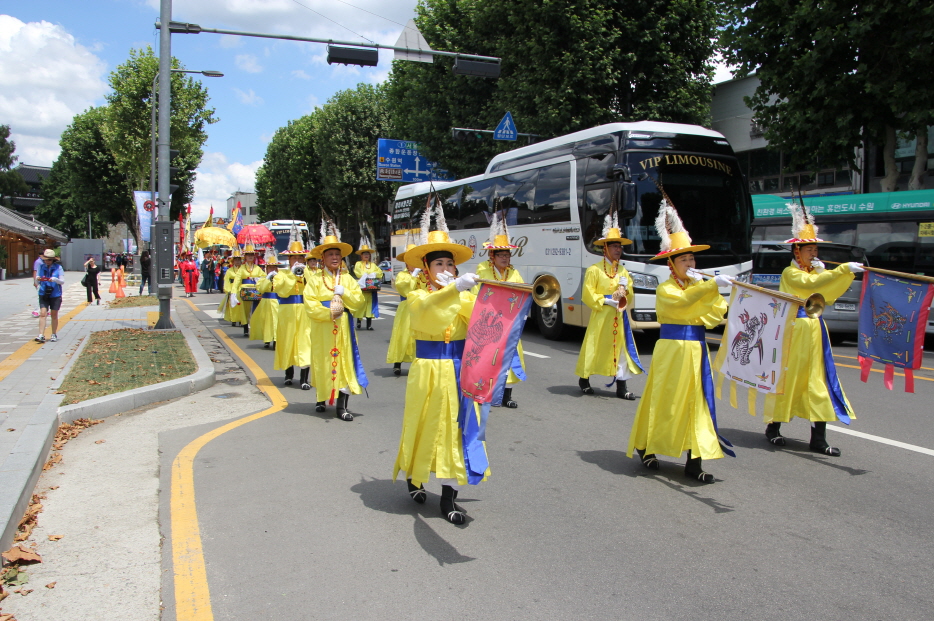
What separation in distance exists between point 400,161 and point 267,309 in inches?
684

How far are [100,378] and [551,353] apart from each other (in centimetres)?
677

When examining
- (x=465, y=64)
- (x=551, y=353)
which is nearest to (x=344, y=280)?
(x=551, y=353)

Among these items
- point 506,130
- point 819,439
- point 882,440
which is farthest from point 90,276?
point 882,440

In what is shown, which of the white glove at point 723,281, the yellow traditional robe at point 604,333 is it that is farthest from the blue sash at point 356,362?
the white glove at point 723,281

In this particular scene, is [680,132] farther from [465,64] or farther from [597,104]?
[597,104]

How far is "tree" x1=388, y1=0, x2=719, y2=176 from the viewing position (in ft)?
63.2

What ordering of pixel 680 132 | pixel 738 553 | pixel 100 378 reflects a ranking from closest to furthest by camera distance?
pixel 738 553, pixel 100 378, pixel 680 132

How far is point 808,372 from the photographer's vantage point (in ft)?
19.9

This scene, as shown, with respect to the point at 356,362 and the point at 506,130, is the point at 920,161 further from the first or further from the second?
the point at 356,362

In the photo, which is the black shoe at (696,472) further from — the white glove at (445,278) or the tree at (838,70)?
the tree at (838,70)

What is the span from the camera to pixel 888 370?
18.7 feet

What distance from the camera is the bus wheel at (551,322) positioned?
45.1 ft

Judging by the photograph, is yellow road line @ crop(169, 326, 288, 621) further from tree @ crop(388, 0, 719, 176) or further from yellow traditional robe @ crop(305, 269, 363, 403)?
tree @ crop(388, 0, 719, 176)

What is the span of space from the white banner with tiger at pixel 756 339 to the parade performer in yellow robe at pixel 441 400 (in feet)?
7.37
